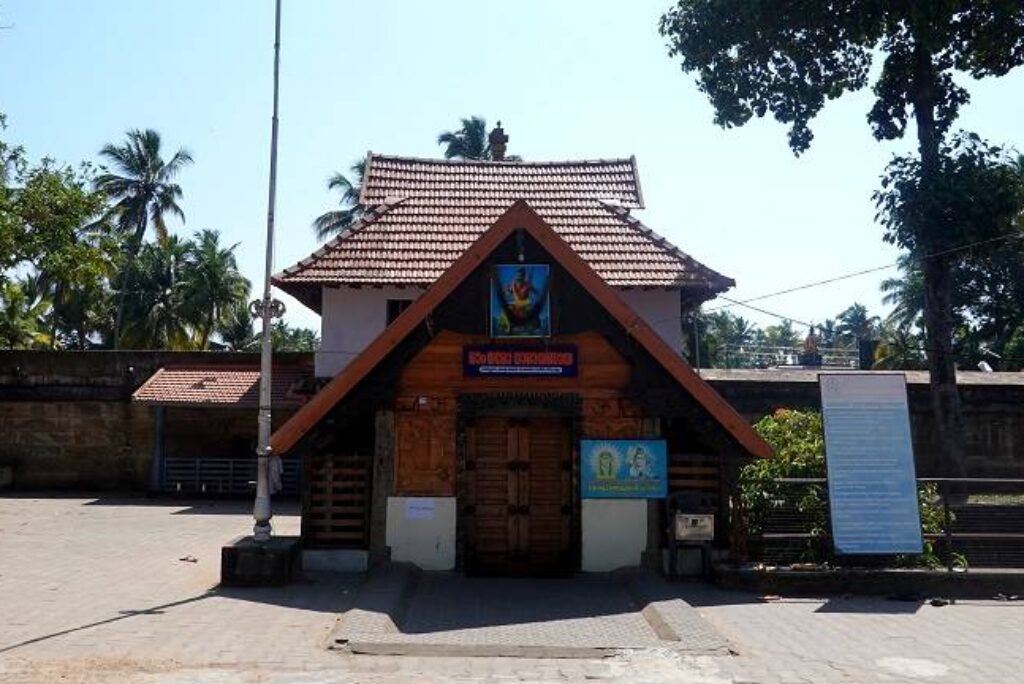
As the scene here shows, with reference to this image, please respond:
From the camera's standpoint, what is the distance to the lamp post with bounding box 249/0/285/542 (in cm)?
1148

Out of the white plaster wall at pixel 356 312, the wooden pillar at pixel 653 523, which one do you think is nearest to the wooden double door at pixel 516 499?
the wooden pillar at pixel 653 523

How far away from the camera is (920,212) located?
790 inches

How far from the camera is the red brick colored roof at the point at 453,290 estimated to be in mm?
11727

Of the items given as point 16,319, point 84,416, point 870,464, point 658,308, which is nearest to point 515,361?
point 870,464

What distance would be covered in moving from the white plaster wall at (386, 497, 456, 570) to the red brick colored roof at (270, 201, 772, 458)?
1.70 metres

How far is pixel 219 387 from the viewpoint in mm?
23203

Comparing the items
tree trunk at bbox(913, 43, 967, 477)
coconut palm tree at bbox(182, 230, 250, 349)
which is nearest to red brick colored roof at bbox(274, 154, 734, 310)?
tree trunk at bbox(913, 43, 967, 477)

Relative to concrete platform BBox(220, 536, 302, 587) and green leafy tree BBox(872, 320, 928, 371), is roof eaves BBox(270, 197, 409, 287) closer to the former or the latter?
concrete platform BBox(220, 536, 302, 587)

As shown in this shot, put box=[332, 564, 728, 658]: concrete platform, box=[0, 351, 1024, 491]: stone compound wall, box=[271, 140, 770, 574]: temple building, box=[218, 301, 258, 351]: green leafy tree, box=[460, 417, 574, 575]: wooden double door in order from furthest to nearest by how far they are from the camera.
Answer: box=[218, 301, 258, 351]: green leafy tree < box=[0, 351, 1024, 491]: stone compound wall < box=[460, 417, 574, 575]: wooden double door < box=[271, 140, 770, 574]: temple building < box=[332, 564, 728, 658]: concrete platform

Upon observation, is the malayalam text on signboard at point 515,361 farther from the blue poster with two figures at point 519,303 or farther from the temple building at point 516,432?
the blue poster with two figures at point 519,303

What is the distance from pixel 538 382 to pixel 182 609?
5.22 meters

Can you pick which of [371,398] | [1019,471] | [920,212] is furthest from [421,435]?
[1019,471]

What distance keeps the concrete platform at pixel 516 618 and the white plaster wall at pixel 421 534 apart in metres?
0.20

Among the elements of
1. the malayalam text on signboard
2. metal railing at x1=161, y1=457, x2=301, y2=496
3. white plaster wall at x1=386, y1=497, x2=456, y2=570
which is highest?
the malayalam text on signboard
